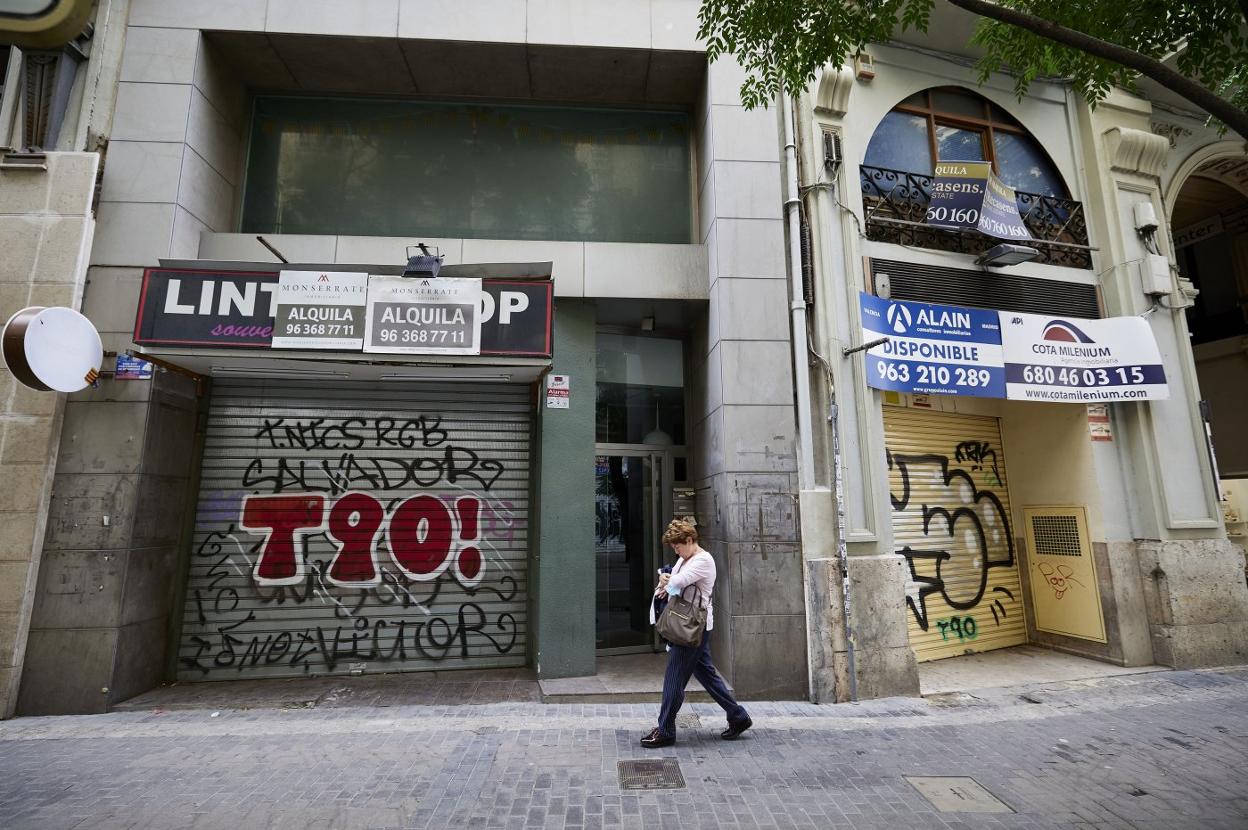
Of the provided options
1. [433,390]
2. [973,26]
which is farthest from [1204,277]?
[433,390]

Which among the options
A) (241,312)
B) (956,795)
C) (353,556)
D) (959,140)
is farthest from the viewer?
(959,140)

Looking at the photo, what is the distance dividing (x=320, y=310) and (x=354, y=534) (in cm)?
276

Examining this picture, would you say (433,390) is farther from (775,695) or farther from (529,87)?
(775,695)

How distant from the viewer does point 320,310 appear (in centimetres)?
645

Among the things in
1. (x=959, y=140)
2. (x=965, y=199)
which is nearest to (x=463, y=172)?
(x=965, y=199)

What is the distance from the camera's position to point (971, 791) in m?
4.32

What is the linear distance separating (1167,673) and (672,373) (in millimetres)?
7170

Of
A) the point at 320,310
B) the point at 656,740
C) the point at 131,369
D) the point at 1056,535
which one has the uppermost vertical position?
the point at 320,310

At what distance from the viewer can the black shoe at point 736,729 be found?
5289 mm

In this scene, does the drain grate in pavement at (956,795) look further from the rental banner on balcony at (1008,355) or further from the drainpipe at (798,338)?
the rental banner on balcony at (1008,355)

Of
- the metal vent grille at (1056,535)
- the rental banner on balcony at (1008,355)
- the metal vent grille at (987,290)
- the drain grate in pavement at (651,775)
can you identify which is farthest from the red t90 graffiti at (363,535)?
the metal vent grille at (1056,535)

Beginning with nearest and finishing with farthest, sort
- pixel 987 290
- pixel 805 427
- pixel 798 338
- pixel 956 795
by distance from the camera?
pixel 956 795 → pixel 805 427 → pixel 798 338 → pixel 987 290

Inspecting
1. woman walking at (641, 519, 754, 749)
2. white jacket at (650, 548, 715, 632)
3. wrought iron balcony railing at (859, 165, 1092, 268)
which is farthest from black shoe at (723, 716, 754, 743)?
wrought iron balcony railing at (859, 165, 1092, 268)

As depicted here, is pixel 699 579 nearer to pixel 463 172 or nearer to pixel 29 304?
pixel 463 172
